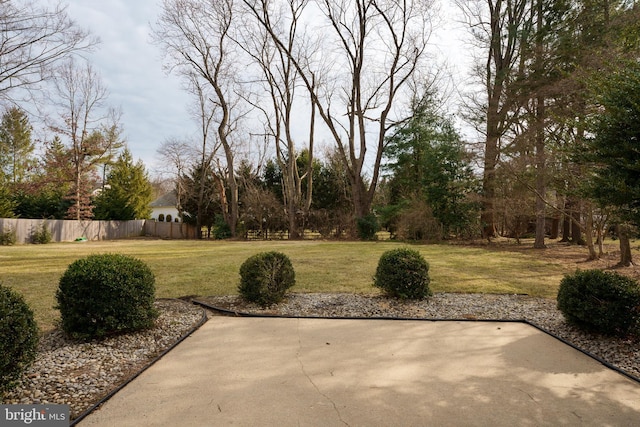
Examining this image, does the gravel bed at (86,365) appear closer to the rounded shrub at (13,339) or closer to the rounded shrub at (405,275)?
the rounded shrub at (13,339)

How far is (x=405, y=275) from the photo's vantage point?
4871 millimetres

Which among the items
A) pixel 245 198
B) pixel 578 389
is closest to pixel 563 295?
pixel 578 389

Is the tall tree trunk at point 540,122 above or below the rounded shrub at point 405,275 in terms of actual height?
above

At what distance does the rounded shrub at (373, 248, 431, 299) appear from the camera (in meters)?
4.90

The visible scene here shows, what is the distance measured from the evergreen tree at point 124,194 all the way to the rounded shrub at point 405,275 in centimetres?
2567

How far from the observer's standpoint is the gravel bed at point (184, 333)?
7.91 ft

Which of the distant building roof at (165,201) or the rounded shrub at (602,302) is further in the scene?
the distant building roof at (165,201)

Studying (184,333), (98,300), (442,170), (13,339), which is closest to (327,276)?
(184,333)

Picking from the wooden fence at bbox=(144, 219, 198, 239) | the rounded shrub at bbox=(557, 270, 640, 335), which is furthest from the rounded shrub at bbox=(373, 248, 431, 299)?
the wooden fence at bbox=(144, 219, 198, 239)

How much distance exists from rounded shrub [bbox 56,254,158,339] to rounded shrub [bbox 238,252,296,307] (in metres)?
1.55

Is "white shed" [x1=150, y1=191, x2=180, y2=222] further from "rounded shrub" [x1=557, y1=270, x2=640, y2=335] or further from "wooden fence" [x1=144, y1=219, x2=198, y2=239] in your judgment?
"rounded shrub" [x1=557, y1=270, x2=640, y2=335]

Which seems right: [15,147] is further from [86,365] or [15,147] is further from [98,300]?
[86,365]

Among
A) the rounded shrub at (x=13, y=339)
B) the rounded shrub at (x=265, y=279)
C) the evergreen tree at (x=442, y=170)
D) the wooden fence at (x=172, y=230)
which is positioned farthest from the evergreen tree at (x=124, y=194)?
the rounded shrub at (x=13, y=339)

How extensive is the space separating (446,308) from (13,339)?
454cm
